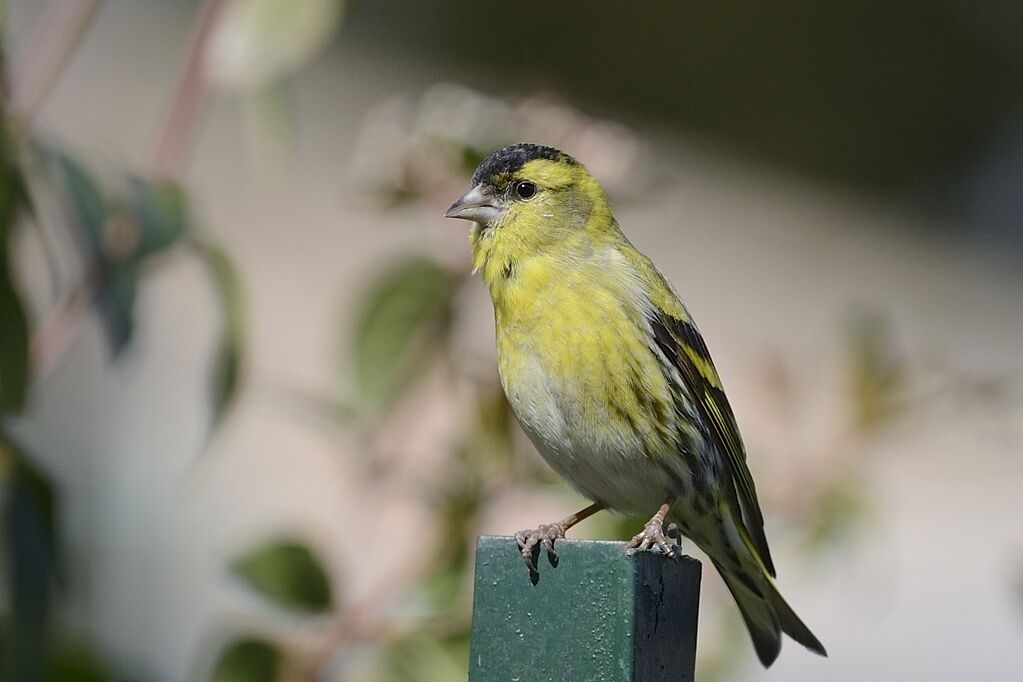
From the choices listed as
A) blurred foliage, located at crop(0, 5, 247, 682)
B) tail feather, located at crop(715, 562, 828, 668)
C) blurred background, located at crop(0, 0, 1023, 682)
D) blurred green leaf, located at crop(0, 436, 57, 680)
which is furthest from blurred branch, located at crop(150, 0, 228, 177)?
tail feather, located at crop(715, 562, 828, 668)

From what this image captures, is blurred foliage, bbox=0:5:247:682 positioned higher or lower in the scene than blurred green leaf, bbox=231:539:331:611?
higher

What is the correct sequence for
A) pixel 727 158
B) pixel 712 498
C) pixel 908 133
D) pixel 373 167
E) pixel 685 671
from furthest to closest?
pixel 908 133
pixel 727 158
pixel 712 498
pixel 373 167
pixel 685 671

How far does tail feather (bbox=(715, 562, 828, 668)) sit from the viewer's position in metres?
2.83

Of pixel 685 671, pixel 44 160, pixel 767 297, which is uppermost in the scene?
pixel 767 297

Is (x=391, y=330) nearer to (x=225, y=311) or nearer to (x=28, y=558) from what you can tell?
(x=225, y=311)

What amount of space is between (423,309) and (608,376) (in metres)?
0.41

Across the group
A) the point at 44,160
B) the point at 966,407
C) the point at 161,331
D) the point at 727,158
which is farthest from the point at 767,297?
the point at 44,160

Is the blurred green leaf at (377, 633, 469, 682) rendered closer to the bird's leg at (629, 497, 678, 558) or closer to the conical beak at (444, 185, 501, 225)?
the bird's leg at (629, 497, 678, 558)

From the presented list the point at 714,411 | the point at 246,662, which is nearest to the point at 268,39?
the point at 246,662

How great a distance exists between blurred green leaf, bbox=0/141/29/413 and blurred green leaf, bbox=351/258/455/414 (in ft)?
2.47

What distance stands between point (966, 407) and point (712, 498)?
0.62 metres

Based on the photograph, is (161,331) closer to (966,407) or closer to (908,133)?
(966,407)

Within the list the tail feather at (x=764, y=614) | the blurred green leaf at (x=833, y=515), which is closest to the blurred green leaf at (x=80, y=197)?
the tail feather at (x=764, y=614)

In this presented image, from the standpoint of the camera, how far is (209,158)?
8.23 m
